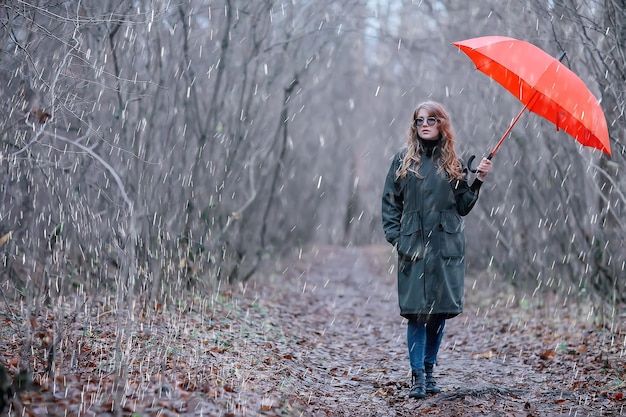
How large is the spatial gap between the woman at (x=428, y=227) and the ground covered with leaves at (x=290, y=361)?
1.67 ft

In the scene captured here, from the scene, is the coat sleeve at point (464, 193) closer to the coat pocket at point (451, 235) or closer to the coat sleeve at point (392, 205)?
the coat pocket at point (451, 235)

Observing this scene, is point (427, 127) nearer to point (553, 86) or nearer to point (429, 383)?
point (553, 86)

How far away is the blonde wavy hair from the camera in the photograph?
16.4 ft

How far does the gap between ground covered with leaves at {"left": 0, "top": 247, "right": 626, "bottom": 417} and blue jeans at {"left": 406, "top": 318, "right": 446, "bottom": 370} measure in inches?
12.1

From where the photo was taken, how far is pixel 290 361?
595cm

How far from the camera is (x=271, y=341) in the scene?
A: 6637 mm

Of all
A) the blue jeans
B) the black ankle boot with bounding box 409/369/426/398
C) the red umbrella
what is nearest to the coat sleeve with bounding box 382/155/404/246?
the blue jeans

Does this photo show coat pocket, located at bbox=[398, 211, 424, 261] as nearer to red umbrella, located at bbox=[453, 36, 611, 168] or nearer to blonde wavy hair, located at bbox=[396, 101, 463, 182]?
blonde wavy hair, located at bbox=[396, 101, 463, 182]

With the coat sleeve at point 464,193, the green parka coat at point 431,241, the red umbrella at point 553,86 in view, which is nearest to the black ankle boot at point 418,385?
the green parka coat at point 431,241

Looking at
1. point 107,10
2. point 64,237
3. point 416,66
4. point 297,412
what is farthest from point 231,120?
point 416,66

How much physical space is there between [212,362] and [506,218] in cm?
744

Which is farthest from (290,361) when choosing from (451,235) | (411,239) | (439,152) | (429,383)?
(439,152)

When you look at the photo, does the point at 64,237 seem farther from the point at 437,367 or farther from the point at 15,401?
the point at 437,367

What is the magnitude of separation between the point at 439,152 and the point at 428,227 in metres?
0.63
